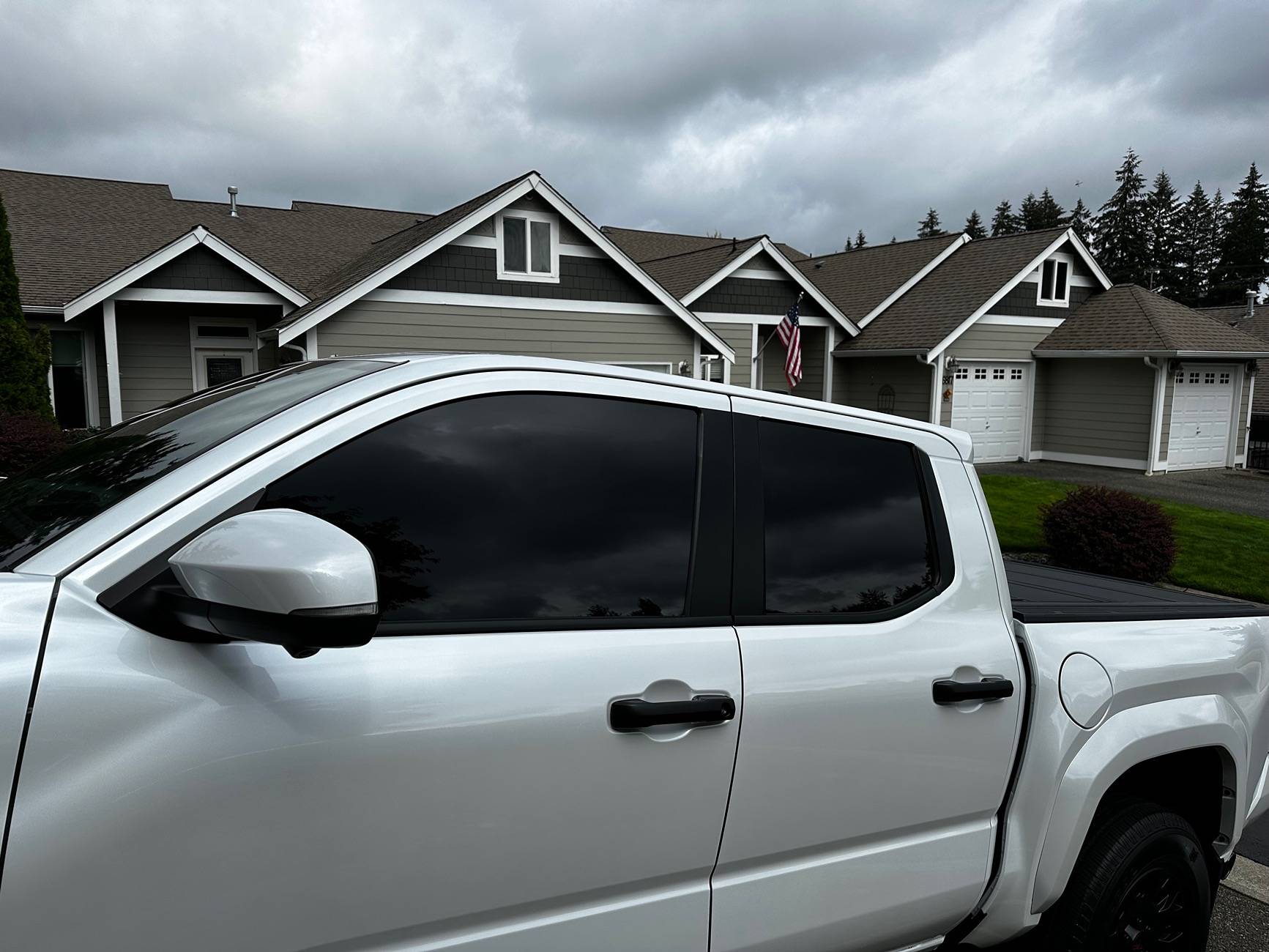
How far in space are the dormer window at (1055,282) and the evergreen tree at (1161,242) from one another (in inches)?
2105

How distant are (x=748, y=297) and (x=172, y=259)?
462 inches

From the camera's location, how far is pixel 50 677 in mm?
1347

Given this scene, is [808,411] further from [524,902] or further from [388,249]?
[388,249]

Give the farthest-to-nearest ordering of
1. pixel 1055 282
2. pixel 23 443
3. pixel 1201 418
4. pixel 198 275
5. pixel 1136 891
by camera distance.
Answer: pixel 1055 282
pixel 1201 418
pixel 198 275
pixel 23 443
pixel 1136 891

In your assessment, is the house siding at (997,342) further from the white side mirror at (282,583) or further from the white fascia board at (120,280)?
the white side mirror at (282,583)

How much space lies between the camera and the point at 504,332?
1659 centimetres

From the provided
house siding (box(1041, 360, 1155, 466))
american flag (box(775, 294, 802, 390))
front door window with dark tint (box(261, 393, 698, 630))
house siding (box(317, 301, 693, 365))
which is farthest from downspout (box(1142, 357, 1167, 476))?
front door window with dark tint (box(261, 393, 698, 630))

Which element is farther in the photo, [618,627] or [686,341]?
[686,341]

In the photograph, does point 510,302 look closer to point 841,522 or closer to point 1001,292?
point 1001,292

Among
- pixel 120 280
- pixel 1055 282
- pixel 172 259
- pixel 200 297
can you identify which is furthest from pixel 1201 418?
pixel 120 280

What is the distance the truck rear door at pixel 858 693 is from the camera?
2.00 metres

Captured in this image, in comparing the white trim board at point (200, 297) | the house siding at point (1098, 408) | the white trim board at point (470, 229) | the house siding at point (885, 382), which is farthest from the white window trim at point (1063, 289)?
the white trim board at point (200, 297)

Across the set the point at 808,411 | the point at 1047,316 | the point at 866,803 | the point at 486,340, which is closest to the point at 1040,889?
the point at 866,803

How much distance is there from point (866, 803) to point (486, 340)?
15.1 m
